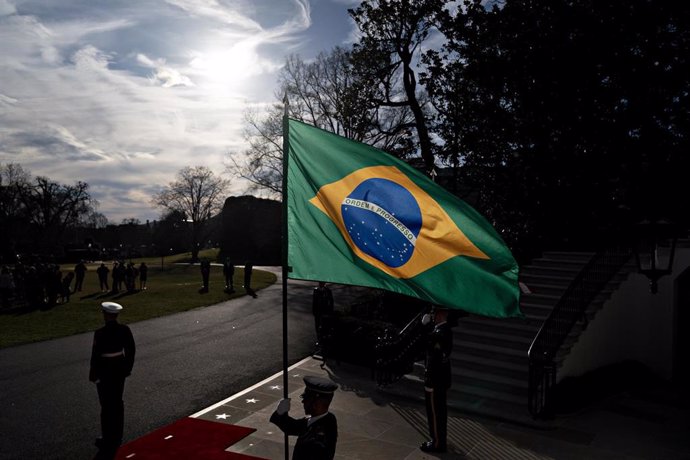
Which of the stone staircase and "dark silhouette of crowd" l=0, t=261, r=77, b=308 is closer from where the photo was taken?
the stone staircase

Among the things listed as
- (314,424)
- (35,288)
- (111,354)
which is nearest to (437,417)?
(314,424)

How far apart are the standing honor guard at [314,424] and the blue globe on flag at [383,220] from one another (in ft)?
4.55

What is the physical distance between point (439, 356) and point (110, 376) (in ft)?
16.4

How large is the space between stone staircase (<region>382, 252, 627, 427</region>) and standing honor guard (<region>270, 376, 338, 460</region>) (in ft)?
20.9

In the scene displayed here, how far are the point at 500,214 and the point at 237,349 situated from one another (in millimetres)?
9494

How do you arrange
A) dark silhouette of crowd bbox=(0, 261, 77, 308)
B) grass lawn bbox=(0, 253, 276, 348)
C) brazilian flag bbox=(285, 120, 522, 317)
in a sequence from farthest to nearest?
dark silhouette of crowd bbox=(0, 261, 77, 308) → grass lawn bbox=(0, 253, 276, 348) → brazilian flag bbox=(285, 120, 522, 317)

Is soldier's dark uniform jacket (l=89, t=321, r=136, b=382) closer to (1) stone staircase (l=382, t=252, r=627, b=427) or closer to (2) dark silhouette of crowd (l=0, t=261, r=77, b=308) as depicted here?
(1) stone staircase (l=382, t=252, r=627, b=427)

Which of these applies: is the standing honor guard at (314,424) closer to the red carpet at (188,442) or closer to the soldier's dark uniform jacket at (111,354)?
the red carpet at (188,442)

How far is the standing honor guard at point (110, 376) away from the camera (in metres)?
7.76

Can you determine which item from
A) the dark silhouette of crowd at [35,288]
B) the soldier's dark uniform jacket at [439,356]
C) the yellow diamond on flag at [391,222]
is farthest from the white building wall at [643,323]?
the dark silhouette of crowd at [35,288]

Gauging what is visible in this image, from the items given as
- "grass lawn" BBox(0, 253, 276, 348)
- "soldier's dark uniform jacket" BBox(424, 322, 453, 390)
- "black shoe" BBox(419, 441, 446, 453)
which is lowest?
"grass lawn" BBox(0, 253, 276, 348)

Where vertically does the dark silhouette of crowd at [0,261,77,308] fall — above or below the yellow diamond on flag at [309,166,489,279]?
below

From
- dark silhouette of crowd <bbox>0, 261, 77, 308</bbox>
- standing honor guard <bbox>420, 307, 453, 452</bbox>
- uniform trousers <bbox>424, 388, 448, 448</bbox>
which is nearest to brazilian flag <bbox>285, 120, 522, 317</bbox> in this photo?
standing honor guard <bbox>420, 307, 453, 452</bbox>

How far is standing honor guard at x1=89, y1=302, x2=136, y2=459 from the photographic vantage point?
25.5 feet
